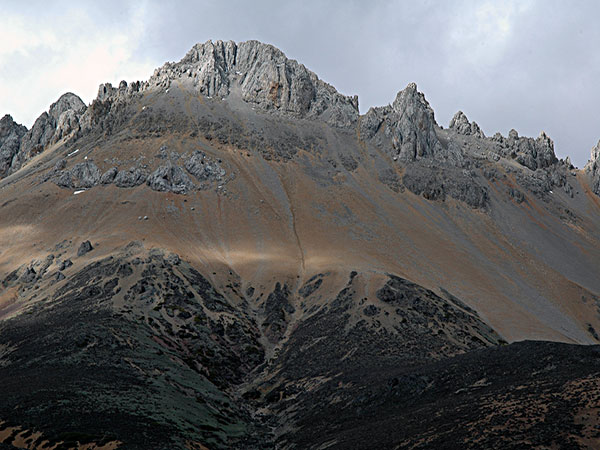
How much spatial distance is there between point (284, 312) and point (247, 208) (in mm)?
59739

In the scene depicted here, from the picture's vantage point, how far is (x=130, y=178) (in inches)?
6663

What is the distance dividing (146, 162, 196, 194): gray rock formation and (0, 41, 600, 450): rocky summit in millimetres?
Answer: 928

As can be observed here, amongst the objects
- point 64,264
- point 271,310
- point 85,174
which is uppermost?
point 85,174

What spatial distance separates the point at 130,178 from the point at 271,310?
84436 mm

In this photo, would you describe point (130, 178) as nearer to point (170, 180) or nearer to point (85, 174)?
point (170, 180)

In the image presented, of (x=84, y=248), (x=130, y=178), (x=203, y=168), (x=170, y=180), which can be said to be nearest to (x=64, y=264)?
(x=84, y=248)

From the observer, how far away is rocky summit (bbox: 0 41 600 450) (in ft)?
169

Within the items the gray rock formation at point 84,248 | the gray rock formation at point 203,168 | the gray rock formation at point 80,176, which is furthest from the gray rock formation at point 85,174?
the gray rock formation at point 84,248

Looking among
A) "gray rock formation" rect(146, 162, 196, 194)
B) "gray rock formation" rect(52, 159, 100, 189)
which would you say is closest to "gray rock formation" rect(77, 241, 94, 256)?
"gray rock formation" rect(146, 162, 196, 194)

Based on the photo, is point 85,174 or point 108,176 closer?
point 108,176

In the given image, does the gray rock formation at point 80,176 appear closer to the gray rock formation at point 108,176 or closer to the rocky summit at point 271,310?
the rocky summit at point 271,310

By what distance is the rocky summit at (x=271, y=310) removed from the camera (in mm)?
51531

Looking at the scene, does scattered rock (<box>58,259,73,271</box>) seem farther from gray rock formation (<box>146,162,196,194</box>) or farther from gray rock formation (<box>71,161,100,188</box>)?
gray rock formation (<box>71,161,100,188</box>)

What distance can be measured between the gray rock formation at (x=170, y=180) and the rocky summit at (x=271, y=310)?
0.93 metres
